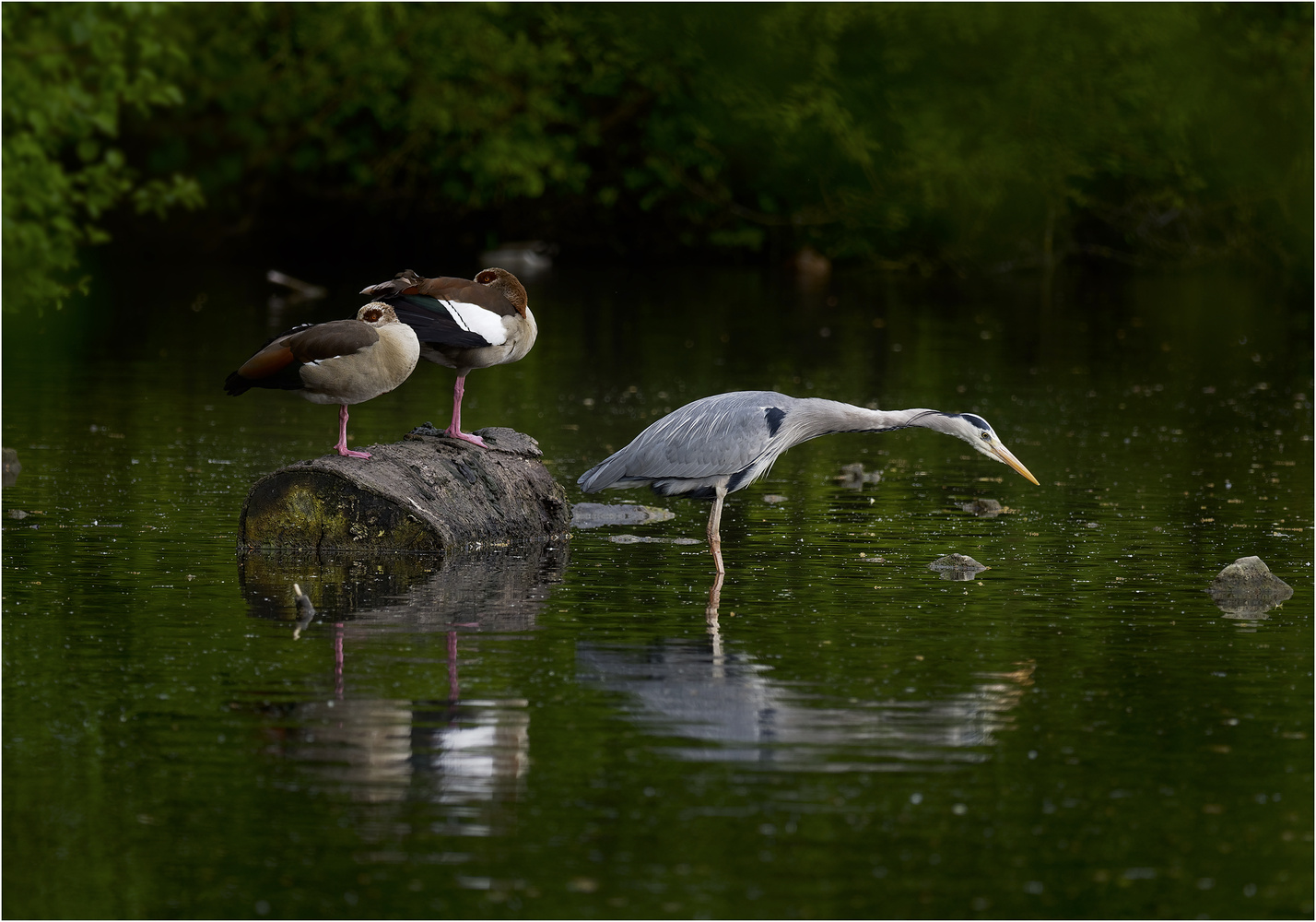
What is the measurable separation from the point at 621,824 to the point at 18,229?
17821 mm

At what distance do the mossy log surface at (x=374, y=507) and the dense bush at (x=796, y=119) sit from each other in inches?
1259

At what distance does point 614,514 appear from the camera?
53.4 ft

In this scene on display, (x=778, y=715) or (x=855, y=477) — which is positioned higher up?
(x=855, y=477)

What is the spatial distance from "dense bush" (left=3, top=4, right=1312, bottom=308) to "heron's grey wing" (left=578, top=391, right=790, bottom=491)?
3250 cm

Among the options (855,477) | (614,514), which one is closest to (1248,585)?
(614,514)

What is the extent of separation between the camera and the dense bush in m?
48.8

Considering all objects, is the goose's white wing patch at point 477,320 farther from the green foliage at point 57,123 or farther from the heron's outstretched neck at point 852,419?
the green foliage at point 57,123

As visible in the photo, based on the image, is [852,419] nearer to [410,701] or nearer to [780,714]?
[780,714]

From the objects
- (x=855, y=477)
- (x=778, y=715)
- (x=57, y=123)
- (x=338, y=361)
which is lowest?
(x=778, y=715)

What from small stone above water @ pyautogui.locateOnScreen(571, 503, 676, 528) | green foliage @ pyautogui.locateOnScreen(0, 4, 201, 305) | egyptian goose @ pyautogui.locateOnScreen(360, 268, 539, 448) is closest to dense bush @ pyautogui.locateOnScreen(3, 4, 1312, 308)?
green foliage @ pyautogui.locateOnScreen(0, 4, 201, 305)

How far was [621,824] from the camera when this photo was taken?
812 centimetres

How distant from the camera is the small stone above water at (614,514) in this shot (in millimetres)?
15969

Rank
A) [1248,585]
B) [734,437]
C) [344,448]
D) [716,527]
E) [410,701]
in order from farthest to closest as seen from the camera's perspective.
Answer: [344,448]
[716,527]
[734,437]
[1248,585]
[410,701]

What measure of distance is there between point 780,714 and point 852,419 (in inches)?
172
